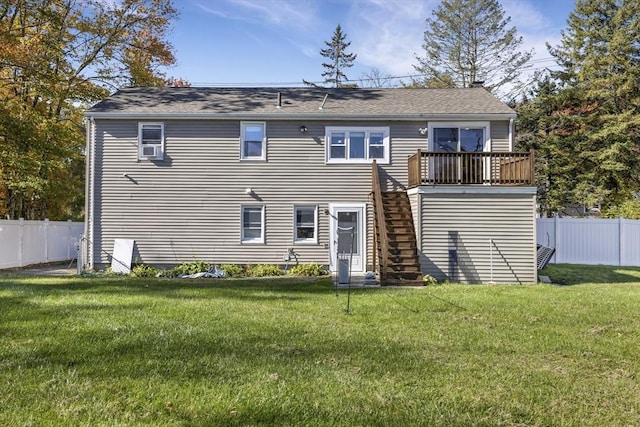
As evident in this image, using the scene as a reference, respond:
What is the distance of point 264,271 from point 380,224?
3.79m

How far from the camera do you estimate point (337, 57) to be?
39.3m

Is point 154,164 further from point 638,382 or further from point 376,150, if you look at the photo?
point 638,382

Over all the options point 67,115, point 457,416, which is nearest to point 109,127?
point 67,115

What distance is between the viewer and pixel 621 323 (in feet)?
21.5

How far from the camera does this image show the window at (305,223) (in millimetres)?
13625

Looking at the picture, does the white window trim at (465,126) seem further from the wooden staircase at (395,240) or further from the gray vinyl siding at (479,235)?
the gray vinyl siding at (479,235)

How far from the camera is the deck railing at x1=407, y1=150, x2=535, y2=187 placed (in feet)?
37.7

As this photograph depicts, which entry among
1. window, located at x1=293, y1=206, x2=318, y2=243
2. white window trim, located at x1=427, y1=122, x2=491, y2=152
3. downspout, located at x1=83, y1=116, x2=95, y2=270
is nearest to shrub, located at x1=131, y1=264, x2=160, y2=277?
downspout, located at x1=83, y1=116, x2=95, y2=270

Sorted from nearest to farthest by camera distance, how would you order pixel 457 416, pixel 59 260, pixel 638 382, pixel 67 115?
pixel 457 416, pixel 638 382, pixel 59 260, pixel 67 115

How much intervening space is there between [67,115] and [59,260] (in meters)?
9.44

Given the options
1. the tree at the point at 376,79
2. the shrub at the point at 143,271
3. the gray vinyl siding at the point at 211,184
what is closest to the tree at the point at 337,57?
the tree at the point at 376,79

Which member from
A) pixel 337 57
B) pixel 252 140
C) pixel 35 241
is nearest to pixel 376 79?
pixel 337 57

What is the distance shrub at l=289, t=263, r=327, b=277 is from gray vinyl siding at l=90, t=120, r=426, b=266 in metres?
0.97

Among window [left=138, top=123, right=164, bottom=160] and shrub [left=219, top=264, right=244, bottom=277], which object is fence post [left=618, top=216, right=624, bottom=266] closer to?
shrub [left=219, top=264, right=244, bottom=277]
